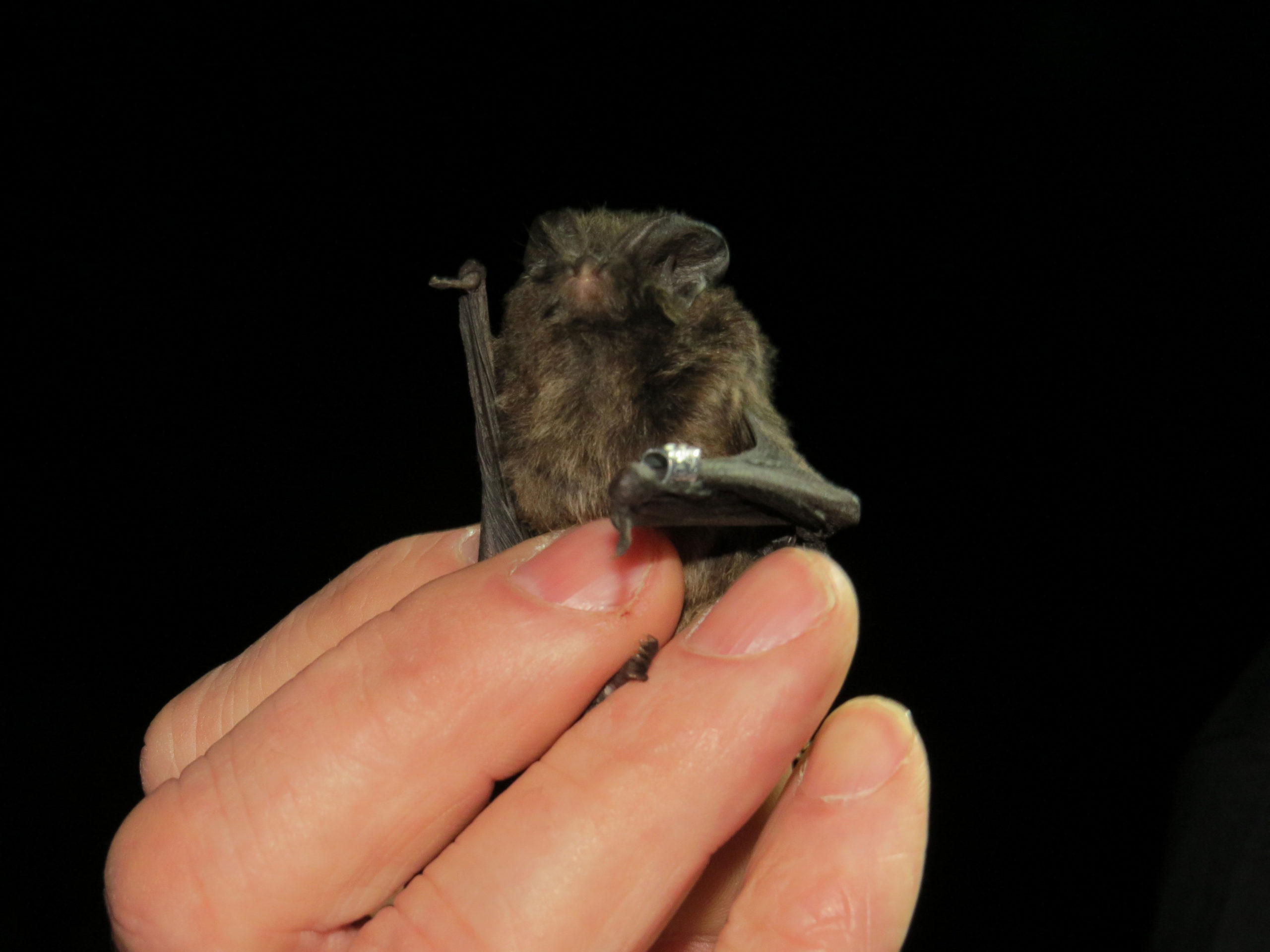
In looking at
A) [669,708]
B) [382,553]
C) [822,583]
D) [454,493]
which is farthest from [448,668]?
[454,493]

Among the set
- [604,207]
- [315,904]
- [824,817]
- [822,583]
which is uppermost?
[604,207]

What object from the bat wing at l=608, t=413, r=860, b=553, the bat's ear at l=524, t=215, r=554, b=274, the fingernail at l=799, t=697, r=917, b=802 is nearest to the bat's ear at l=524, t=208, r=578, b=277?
the bat's ear at l=524, t=215, r=554, b=274

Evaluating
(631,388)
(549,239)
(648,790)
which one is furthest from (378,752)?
(549,239)

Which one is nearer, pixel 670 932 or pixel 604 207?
pixel 670 932

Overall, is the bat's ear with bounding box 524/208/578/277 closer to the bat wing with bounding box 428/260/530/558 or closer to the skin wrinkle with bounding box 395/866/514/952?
the bat wing with bounding box 428/260/530/558

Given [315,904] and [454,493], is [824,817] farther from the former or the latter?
[454,493]

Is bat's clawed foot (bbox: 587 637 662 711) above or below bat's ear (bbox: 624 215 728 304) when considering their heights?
below

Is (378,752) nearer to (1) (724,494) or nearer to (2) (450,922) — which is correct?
(2) (450,922)

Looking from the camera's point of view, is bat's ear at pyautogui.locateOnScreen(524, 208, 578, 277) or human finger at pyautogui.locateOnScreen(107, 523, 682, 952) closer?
human finger at pyautogui.locateOnScreen(107, 523, 682, 952)
